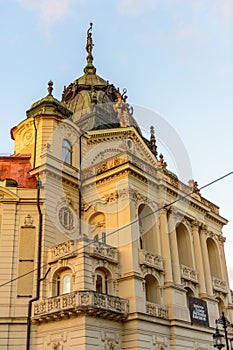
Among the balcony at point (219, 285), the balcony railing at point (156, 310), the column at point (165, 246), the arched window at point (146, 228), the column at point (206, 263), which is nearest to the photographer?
the balcony railing at point (156, 310)

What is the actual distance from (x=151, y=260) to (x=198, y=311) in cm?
583

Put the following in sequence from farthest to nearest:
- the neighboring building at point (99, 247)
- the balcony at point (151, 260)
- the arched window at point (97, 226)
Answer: the arched window at point (97, 226) → the balcony at point (151, 260) → the neighboring building at point (99, 247)

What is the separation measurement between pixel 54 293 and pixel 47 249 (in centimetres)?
282

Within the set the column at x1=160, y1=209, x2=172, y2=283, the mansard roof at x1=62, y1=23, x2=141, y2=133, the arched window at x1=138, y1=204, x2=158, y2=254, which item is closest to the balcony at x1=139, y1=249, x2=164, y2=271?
Result: the column at x1=160, y1=209, x2=172, y2=283

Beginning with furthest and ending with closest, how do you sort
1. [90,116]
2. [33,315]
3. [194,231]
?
[90,116] → [194,231] → [33,315]

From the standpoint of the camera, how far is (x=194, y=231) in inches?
1443

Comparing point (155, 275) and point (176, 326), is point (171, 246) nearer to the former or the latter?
point (155, 275)

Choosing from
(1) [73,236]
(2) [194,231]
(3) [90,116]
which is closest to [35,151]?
(1) [73,236]

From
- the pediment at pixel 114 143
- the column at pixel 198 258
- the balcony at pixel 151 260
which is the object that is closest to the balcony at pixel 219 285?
the column at pixel 198 258

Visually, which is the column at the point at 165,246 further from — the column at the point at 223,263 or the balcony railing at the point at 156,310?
the column at the point at 223,263

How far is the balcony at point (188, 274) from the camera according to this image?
32812 millimetres

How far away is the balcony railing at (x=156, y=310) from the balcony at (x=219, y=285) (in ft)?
27.1

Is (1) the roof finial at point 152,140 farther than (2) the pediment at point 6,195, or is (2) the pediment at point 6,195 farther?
(1) the roof finial at point 152,140

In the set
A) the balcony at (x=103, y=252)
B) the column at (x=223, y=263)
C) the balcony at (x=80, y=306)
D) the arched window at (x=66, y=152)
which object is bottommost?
the balcony at (x=80, y=306)
